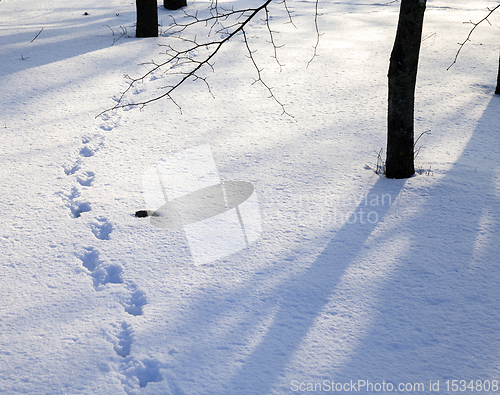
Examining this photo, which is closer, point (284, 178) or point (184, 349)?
point (184, 349)

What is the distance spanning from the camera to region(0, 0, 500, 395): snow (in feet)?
6.70

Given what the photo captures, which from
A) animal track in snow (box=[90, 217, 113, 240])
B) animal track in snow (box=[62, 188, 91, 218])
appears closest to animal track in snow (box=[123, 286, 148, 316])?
animal track in snow (box=[90, 217, 113, 240])

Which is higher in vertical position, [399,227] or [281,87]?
[281,87]

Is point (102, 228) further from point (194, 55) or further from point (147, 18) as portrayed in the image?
point (147, 18)

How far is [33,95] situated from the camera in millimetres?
5445

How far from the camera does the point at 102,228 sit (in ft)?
10.2

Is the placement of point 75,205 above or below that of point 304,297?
above

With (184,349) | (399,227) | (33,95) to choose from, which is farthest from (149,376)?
(33,95)

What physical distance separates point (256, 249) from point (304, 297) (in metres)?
0.56

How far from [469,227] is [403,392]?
5.36ft

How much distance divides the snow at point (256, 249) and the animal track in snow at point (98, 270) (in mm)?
13

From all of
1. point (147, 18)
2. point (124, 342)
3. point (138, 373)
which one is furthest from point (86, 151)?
point (147, 18)

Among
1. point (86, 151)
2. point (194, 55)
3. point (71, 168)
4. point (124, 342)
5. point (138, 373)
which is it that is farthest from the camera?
point (194, 55)

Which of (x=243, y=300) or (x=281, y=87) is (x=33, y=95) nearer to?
(x=281, y=87)
